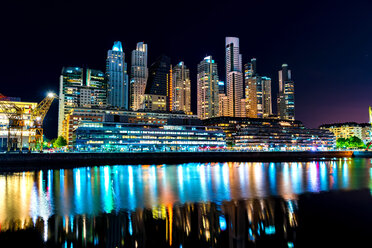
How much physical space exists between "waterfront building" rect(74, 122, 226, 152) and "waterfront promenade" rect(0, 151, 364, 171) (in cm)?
2765

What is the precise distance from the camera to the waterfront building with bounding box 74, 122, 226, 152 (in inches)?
5025

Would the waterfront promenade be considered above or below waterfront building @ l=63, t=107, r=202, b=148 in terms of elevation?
below

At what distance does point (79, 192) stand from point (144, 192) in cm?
903

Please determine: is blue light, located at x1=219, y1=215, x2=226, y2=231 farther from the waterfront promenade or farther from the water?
the waterfront promenade

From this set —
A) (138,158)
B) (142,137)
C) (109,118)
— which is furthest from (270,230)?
(109,118)

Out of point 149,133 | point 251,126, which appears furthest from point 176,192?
point 251,126

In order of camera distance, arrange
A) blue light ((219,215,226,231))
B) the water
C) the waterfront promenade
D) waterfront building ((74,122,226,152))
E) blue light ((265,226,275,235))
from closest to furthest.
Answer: the water < blue light ((265,226,275,235)) < blue light ((219,215,226,231)) < the waterfront promenade < waterfront building ((74,122,226,152))

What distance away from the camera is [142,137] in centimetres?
13888

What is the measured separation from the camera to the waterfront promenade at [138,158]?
7999 cm

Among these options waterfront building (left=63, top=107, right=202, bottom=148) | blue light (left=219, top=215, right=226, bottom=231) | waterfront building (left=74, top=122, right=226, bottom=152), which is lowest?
blue light (left=219, top=215, right=226, bottom=231)

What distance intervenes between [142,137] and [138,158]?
117 ft

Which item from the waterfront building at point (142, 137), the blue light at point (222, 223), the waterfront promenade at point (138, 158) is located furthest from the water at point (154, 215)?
the waterfront building at point (142, 137)

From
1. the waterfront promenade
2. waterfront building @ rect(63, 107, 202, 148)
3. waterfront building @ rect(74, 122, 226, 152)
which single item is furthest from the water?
waterfront building @ rect(63, 107, 202, 148)

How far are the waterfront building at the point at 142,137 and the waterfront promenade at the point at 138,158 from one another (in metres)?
27.6
